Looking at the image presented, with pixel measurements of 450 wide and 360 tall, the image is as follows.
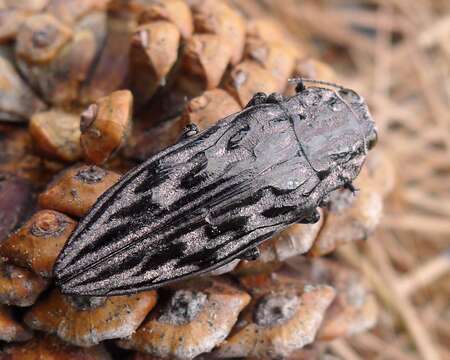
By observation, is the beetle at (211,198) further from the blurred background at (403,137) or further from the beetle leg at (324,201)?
the blurred background at (403,137)

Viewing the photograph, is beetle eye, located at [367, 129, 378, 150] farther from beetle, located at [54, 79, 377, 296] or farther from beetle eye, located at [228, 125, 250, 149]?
beetle eye, located at [228, 125, 250, 149]

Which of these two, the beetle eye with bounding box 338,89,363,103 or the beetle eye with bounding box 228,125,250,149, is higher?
the beetle eye with bounding box 338,89,363,103

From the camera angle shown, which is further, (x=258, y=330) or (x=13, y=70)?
(x=13, y=70)

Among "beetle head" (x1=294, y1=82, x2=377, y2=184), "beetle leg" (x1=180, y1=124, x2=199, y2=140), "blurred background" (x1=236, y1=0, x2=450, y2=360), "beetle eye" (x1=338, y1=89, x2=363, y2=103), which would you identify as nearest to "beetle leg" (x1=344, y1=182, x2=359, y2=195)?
"beetle head" (x1=294, y1=82, x2=377, y2=184)

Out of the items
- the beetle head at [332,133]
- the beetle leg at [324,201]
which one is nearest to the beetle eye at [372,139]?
the beetle head at [332,133]

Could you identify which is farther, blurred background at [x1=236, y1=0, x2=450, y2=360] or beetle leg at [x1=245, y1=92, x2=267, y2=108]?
blurred background at [x1=236, y1=0, x2=450, y2=360]

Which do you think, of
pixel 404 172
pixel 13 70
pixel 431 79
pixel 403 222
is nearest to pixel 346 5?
pixel 431 79

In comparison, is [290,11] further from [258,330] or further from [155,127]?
[258,330]
